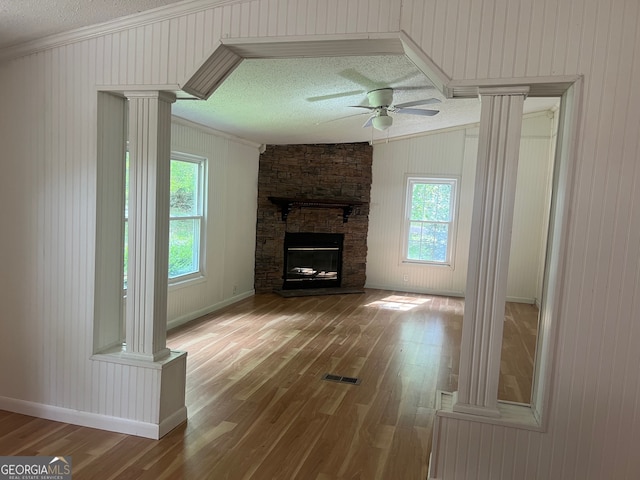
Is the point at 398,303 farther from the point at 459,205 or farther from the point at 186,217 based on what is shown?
the point at 186,217

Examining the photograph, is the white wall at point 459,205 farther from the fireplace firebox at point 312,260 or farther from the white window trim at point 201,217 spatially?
the white window trim at point 201,217

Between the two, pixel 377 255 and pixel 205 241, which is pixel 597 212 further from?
pixel 377 255

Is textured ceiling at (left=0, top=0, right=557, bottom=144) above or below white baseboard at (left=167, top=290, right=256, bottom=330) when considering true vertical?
above

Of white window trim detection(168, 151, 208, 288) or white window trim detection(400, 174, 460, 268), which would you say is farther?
white window trim detection(400, 174, 460, 268)

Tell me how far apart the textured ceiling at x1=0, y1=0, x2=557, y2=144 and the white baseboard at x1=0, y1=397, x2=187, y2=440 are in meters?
2.31

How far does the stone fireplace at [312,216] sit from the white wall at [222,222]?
27 centimetres

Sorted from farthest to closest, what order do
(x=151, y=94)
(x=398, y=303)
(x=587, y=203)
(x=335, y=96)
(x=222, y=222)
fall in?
(x=398, y=303), (x=222, y=222), (x=335, y=96), (x=151, y=94), (x=587, y=203)

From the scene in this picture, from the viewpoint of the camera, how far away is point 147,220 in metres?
2.60

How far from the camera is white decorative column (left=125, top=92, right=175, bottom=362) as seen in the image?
257cm

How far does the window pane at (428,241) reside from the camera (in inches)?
300

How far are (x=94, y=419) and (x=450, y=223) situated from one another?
620cm

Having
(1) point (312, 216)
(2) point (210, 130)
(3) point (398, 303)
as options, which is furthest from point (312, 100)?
(3) point (398, 303)

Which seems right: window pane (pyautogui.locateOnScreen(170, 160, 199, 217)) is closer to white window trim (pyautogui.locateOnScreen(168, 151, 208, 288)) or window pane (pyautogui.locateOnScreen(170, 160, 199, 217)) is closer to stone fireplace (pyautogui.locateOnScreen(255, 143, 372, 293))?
white window trim (pyautogui.locateOnScreen(168, 151, 208, 288))

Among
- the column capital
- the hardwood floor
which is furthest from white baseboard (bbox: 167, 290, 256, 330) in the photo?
the column capital
